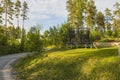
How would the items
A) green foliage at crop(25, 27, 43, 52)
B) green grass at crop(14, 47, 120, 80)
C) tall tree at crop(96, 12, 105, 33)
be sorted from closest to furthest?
green grass at crop(14, 47, 120, 80)
green foliage at crop(25, 27, 43, 52)
tall tree at crop(96, 12, 105, 33)

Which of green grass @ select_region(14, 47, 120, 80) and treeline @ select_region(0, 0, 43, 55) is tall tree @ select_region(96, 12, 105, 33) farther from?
green grass @ select_region(14, 47, 120, 80)

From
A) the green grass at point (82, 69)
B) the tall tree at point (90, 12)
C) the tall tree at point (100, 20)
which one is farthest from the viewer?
the tall tree at point (100, 20)

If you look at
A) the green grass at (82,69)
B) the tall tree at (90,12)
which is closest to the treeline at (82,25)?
the tall tree at (90,12)

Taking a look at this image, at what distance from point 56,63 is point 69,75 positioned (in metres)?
4.27

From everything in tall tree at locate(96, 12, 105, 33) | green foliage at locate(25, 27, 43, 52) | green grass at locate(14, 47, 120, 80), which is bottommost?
green grass at locate(14, 47, 120, 80)

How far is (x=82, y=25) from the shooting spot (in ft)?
248

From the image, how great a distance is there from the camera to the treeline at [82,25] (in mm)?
48125

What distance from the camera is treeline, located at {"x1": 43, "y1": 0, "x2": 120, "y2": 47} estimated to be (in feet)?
158

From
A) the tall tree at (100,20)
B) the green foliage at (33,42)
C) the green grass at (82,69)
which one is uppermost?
the tall tree at (100,20)

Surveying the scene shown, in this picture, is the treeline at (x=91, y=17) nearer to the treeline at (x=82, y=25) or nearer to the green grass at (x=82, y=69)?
the treeline at (x=82, y=25)

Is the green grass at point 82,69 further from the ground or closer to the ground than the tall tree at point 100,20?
closer to the ground

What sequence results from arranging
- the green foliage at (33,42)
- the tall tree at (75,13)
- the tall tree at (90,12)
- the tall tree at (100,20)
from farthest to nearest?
1. the tall tree at (100,20)
2. the tall tree at (90,12)
3. the tall tree at (75,13)
4. the green foliage at (33,42)

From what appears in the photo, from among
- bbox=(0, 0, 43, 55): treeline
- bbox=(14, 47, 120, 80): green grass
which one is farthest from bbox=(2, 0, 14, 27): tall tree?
bbox=(14, 47, 120, 80): green grass

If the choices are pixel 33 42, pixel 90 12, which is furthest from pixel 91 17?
pixel 33 42
